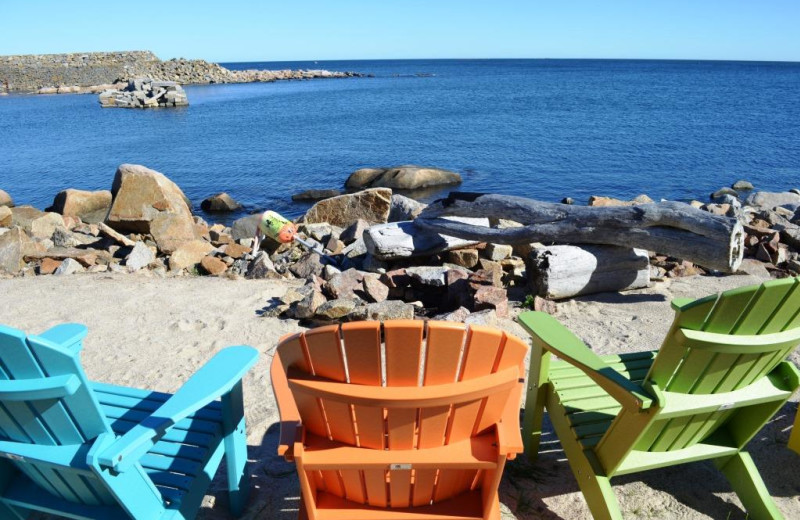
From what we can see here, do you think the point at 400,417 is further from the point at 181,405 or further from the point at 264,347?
the point at 264,347

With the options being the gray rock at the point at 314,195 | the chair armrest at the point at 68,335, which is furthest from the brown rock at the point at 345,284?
the gray rock at the point at 314,195

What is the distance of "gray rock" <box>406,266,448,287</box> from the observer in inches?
218

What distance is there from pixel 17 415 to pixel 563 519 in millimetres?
2351

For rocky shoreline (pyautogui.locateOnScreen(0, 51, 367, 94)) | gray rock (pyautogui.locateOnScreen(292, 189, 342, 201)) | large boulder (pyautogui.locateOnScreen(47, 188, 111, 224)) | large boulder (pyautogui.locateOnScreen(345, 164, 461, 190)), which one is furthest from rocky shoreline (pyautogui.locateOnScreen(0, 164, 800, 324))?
rocky shoreline (pyautogui.locateOnScreen(0, 51, 367, 94))

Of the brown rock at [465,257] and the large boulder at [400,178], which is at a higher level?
the brown rock at [465,257]

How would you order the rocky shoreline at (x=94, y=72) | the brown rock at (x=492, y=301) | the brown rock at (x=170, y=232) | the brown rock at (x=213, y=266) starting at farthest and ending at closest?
the rocky shoreline at (x=94, y=72) → the brown rock at (x=170, y=232) → the brown rock at (x=213, y=266) → the brown rock at (x=492, y=301)

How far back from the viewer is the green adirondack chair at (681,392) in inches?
79.4

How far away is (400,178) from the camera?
53.9 feet

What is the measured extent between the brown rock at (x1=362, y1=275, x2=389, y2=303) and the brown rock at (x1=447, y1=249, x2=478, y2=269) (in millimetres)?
1254

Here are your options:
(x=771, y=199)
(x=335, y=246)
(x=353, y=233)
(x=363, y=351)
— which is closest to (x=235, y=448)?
(x=363, y=351)

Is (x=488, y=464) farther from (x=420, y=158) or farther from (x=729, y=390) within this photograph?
(x=420, y=158)

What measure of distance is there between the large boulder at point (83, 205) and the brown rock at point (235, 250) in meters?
5.40

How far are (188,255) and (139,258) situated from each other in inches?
23.7

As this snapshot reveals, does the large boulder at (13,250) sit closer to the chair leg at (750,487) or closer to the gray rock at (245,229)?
the gray rock at (245,229)
